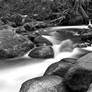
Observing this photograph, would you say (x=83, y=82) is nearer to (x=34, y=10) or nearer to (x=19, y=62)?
(x=19, y=62)

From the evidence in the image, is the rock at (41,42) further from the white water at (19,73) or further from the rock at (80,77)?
the rock at (80,77)

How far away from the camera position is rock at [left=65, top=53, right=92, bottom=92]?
4.50 meters

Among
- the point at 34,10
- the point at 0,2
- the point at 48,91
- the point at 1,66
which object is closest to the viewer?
the point at 48,91

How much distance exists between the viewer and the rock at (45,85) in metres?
4.54

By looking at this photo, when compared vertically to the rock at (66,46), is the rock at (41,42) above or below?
above

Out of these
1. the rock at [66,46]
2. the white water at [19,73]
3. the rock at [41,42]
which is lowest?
the white water at [19,73]

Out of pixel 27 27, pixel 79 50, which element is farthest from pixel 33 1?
pixel 79 50

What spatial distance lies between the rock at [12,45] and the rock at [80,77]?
145 inches

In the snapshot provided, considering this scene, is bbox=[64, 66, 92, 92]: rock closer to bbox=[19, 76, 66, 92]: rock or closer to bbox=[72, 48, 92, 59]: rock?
bbox=[19, 76, 66, 92]: rock

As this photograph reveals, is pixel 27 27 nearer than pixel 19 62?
No

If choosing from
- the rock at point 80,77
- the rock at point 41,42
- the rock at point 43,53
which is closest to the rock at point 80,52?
the rock at point 43,53

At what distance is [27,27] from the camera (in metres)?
13.1

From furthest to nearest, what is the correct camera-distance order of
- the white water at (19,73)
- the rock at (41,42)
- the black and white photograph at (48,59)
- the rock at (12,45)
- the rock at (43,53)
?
1. the rock at (41,42)
2. the rock at (12,45)
3. the rock at (43,53)
4. the white water at (19,73)
5. the black and white photograph at (48,59)

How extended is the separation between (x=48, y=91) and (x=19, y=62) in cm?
313
